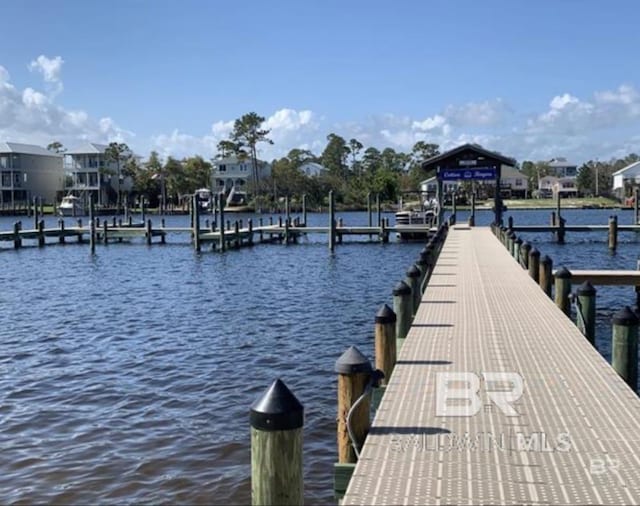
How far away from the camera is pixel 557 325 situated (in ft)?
40.9

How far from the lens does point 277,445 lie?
16.2 ft

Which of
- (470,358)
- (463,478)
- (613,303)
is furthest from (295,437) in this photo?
(613,303)

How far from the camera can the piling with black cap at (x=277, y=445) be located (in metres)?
4.88

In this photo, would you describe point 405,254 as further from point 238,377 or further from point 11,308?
point 238,377

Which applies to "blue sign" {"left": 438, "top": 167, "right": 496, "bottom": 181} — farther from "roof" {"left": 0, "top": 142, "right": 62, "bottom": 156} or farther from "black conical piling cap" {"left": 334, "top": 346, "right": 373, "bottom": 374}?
"roof" {"left": 0, "top": 142, "right": 62, "bottom": 156}

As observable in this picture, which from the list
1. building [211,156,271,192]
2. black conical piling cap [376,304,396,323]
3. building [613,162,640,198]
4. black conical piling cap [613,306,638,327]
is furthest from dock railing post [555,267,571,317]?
building [613,162,640,198]

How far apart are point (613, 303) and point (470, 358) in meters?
14.9

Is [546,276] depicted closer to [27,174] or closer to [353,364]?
[353,364]

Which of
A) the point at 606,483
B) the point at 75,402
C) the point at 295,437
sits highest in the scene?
the point at 295,437

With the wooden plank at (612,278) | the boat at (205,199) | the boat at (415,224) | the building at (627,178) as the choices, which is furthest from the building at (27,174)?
the wooden plank at (612,278)

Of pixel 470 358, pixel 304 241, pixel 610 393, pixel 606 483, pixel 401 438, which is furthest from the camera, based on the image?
pixel 304 241

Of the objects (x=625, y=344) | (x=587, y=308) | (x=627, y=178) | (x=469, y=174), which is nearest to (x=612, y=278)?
(x=587, y=308)

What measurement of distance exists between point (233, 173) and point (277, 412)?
13839 cm

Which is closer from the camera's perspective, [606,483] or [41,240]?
[606,483]
